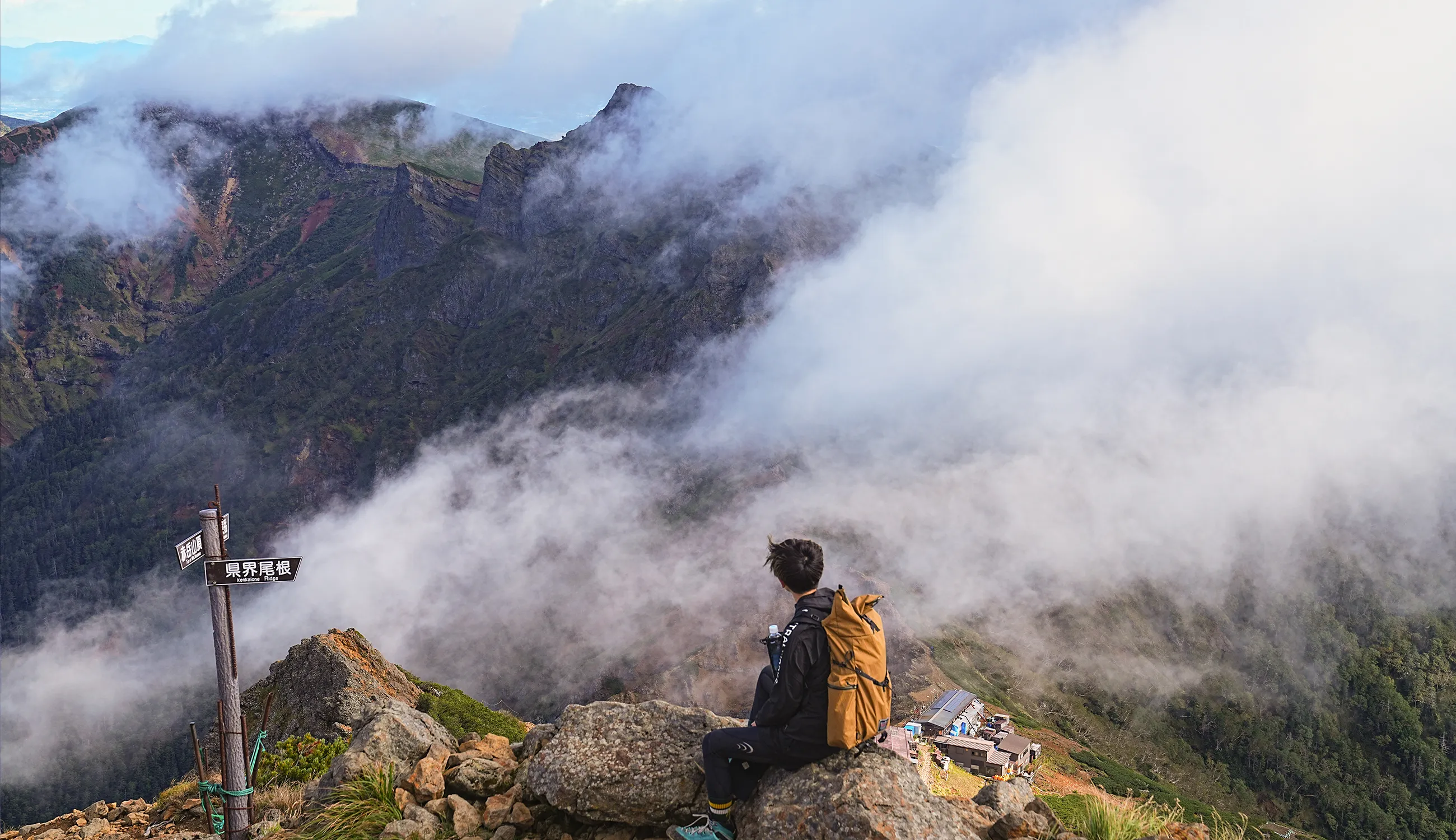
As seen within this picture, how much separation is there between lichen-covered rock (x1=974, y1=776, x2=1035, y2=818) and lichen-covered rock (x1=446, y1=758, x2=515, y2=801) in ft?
24.2

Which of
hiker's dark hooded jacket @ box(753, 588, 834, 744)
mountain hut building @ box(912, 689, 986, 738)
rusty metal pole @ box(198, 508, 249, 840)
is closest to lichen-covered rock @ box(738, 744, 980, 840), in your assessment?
hiker's dark hooded jacket @ box(753, 588, 834, 744)

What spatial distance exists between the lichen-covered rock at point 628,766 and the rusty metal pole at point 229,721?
15.2ft

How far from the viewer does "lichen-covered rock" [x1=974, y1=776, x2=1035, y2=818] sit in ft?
42.6

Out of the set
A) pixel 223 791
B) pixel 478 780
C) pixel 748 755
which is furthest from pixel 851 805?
pixel 223 791

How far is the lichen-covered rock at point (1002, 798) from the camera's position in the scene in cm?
1298

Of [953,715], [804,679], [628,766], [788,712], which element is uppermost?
[804,679]

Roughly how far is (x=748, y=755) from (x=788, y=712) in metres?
0.82

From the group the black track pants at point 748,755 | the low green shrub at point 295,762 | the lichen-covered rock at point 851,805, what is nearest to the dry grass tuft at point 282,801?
the low green shrub at point 295,762

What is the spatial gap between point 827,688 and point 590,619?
180754mm

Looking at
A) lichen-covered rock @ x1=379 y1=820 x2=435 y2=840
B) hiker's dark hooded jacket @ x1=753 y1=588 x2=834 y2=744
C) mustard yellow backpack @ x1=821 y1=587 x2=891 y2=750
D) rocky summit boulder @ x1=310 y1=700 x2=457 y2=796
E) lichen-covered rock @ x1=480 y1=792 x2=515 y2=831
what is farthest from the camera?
rocky summit boulder @ x1=310 y1=700 x2=457 y2=796

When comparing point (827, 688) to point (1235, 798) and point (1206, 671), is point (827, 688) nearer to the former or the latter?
point (1235, 798)

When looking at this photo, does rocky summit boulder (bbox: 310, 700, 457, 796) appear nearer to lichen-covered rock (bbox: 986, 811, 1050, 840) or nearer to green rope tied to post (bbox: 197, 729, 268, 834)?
green rope tied to post (bbox: 197, 729, 268, 834)

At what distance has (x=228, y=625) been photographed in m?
13.7

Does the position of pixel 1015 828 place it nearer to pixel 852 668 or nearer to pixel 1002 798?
pixel 1002 798
